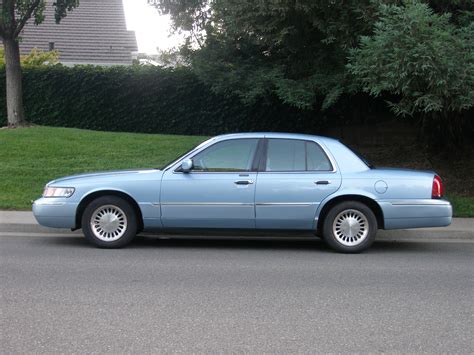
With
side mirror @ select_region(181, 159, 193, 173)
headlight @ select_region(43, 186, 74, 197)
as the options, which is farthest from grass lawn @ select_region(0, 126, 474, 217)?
side mirror @ select_region(181, 159, 193, 173)

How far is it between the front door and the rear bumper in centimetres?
176

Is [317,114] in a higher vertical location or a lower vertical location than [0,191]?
higher

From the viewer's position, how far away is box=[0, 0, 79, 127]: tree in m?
15.8

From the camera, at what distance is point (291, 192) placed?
766cm

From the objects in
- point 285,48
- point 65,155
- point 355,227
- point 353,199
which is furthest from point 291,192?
point 65,155

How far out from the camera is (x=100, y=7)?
28828 mm

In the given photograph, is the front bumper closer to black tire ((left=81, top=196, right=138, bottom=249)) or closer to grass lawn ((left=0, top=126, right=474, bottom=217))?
black tire ((left=81, top=196, right=138, bottom=249))

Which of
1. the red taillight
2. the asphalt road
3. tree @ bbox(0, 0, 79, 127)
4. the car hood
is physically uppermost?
tree @ bbox(0, 0, 79, 127)

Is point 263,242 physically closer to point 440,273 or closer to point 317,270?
point 317,270

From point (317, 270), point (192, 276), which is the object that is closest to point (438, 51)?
point (317, 270)

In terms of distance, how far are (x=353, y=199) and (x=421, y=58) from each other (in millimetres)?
2897

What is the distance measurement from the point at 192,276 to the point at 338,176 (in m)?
2.50

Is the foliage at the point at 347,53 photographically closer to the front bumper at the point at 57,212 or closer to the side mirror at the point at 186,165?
the side mirror at the point at 186,165

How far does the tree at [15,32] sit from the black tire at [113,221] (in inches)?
386
